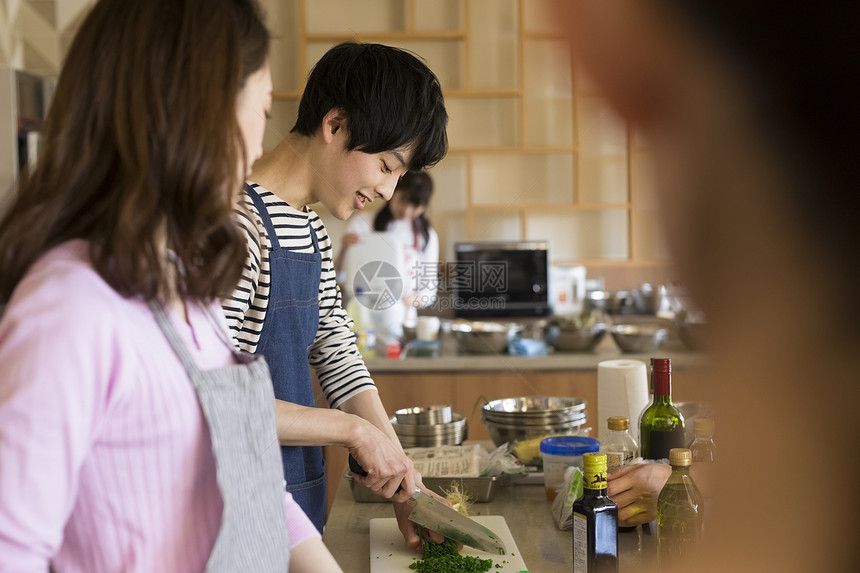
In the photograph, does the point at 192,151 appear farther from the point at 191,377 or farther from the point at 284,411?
the point at 284,411

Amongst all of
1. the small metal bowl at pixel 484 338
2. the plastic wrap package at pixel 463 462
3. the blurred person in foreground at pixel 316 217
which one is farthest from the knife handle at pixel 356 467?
the small metal bowl at pixel 484 338

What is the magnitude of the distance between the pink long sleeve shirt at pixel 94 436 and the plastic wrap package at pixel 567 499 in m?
0.60

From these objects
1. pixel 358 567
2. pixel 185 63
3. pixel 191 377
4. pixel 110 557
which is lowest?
pixel 358 567

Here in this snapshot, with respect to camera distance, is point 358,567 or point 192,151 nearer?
point 192,151

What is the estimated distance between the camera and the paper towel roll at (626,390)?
1.37 m

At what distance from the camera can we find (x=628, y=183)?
16cm

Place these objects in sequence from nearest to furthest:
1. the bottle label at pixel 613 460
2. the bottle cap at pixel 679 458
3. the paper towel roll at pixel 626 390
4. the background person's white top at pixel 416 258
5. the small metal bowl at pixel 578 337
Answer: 1. the bottle cap at pixel 679 458
2. the bottle label at pixel 613 460
3. the paper towel roll at pixel 626 390
4. the background person's white top at pixel 416 258
5. the small metal bowl at pixel 578 337

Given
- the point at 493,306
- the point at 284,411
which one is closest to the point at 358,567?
the point at 284,411

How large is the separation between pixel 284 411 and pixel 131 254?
57cm

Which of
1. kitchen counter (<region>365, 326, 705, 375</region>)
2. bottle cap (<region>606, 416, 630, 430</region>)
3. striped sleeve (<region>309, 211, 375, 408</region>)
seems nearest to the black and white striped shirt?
striped sleeve (<region>309, 211, 375, 408</region>)

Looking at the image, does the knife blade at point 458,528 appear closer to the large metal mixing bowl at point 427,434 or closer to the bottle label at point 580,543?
the bottle label at point 580,543

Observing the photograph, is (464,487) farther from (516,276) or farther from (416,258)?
(516,276)

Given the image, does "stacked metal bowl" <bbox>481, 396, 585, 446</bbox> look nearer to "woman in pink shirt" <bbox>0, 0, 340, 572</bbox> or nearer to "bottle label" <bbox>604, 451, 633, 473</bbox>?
"bottle label" <bbox>604, 451, 633, 473</bbox>

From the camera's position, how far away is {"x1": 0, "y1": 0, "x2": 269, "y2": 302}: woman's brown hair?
0.62m
